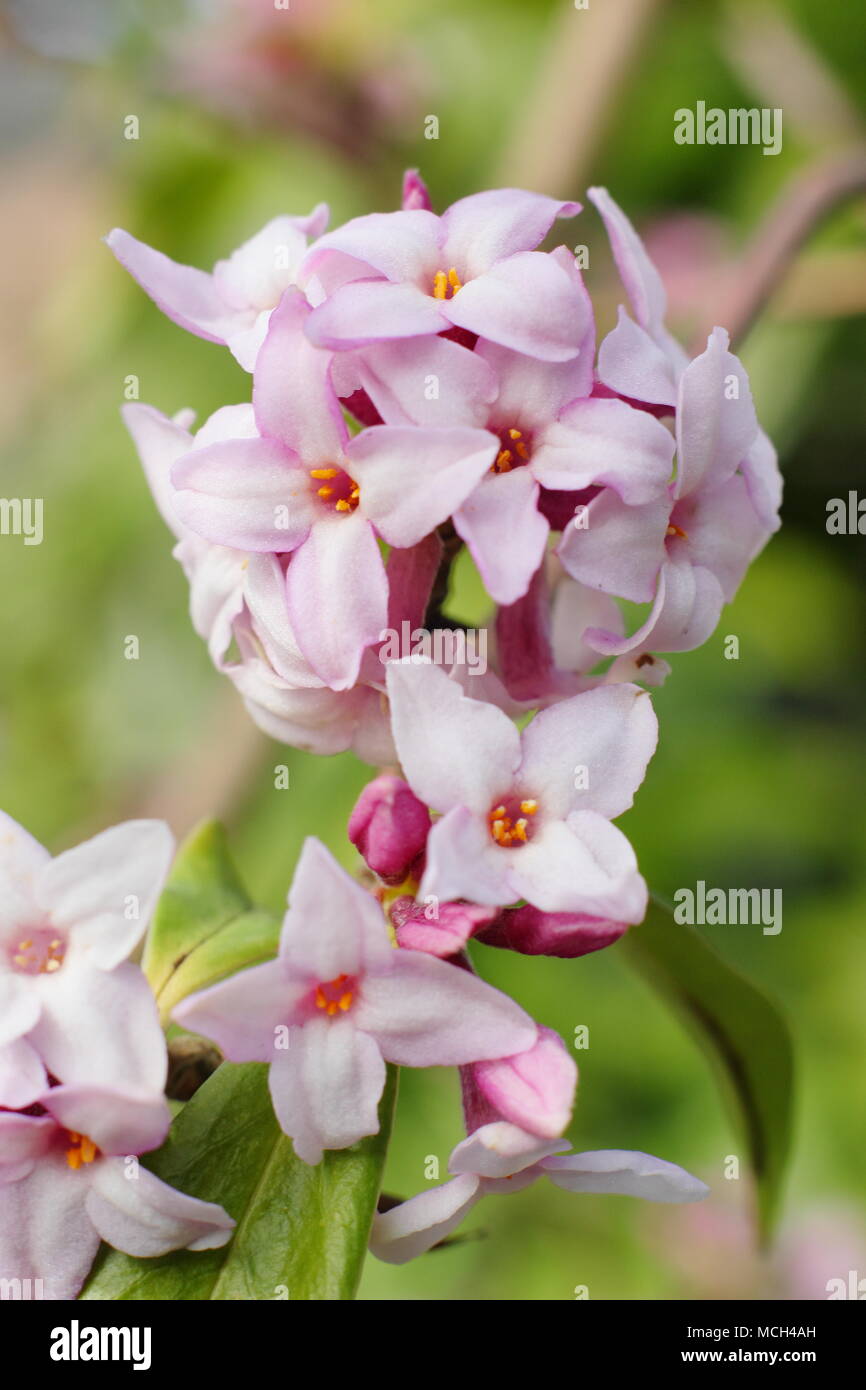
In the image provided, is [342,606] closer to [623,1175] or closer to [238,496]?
[238,496]

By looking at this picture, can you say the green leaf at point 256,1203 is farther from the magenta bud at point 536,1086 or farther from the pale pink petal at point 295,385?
the pale pink petal at point 295,385

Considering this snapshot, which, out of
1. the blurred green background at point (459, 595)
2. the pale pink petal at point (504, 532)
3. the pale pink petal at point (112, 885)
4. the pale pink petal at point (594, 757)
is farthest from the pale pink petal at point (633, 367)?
the blurred green background at point (459, 595)

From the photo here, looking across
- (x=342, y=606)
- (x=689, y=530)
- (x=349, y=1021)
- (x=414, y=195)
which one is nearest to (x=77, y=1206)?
(x=349, y=1021)

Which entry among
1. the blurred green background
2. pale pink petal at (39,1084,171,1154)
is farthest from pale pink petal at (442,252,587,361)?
the blurred green background

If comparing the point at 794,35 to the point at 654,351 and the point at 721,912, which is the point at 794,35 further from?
the point at 654,351

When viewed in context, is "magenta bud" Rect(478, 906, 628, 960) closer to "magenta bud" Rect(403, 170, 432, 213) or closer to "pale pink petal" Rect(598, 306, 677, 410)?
"pale pink petal" Rect(598, 306, 677, 410)
